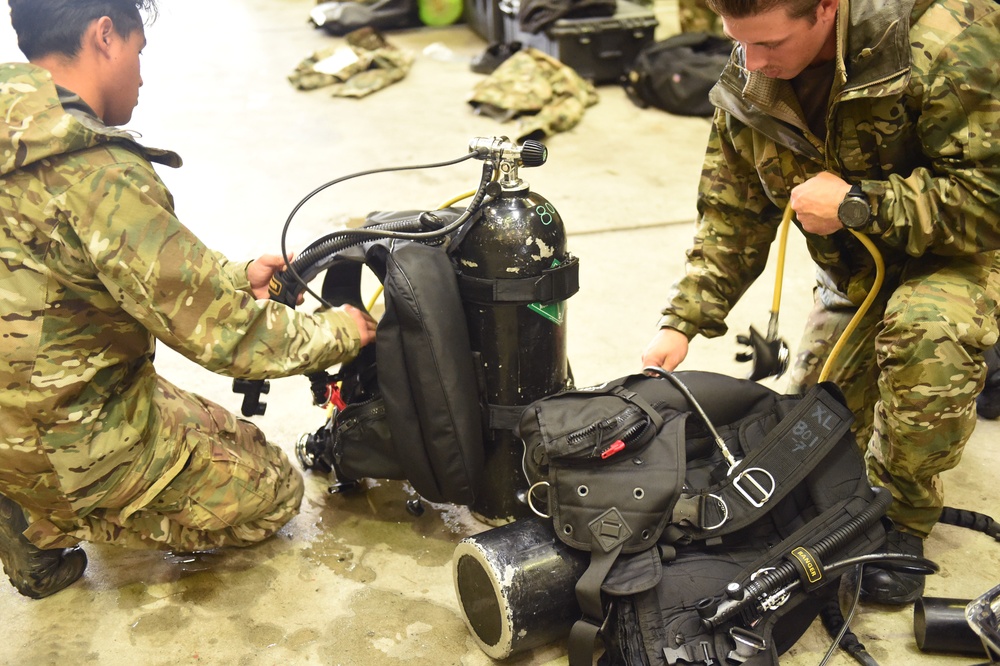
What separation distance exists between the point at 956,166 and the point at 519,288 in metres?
0.92

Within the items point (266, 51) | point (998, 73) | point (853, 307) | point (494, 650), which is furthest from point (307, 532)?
point (266, 51)

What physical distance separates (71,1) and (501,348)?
1.09m

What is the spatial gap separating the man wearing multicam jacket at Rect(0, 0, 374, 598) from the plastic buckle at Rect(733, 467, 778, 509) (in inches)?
35.0

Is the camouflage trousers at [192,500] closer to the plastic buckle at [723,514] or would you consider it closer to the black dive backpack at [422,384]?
the black dive backpack at [422,384]

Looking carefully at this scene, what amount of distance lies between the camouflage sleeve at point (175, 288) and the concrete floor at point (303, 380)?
1.71 ft

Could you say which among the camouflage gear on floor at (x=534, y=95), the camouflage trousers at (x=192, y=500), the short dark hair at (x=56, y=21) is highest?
the short dark hair at (x=56, y=21)

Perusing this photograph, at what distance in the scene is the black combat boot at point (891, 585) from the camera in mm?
1943

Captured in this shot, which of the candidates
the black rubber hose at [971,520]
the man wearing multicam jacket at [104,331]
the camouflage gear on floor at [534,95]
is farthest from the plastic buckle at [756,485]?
the camouflage gear on floor at [534,95]

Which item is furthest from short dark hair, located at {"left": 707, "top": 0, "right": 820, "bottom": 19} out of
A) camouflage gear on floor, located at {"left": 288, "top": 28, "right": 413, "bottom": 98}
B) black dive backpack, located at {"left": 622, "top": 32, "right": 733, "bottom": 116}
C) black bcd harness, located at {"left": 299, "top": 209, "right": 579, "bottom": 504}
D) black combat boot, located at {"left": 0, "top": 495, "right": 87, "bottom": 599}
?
camouflage gear on floor, located at {"left": 288, "top": 28, "right": 413, "bottom": 98}

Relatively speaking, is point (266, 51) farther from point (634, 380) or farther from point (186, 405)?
point (634, 380)

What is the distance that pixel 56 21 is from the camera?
1744mm

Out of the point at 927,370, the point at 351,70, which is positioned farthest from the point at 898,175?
the point at 351,70

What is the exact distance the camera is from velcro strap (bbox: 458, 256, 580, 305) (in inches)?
77.0

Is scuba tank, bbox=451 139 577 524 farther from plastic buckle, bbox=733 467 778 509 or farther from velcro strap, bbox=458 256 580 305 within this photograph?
plastic buckle, bbox=733 467 778 509
